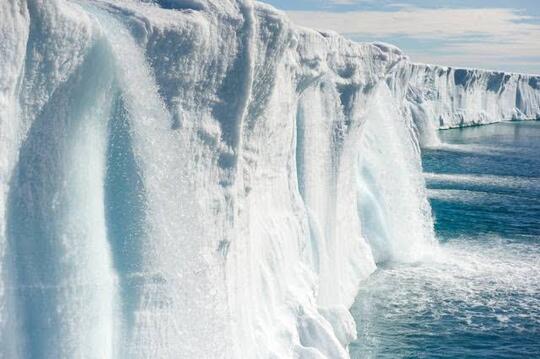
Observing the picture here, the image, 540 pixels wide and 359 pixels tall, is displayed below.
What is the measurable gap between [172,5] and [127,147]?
1528mm

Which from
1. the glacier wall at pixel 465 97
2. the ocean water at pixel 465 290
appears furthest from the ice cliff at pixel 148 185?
the glacier wall at pixel 465 97

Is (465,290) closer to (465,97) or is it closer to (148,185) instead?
(148,185)

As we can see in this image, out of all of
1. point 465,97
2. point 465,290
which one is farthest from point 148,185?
point 465,97

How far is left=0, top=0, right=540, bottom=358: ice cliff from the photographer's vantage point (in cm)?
570

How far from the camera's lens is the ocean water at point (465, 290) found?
499 inches

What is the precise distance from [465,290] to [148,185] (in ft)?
34.6

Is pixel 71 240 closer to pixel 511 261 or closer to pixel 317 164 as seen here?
pixel 317 164

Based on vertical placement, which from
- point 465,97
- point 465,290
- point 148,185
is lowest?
point 465,290

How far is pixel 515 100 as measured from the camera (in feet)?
249

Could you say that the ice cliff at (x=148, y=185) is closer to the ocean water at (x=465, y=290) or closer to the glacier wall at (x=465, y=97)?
the ocean water at (x=465, y=290)

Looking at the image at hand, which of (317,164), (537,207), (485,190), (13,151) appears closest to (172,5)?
(13,151)

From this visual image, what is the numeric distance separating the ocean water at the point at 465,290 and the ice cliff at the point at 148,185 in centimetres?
230

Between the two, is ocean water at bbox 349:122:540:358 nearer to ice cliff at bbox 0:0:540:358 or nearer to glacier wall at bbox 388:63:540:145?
ice cliff at bbox 0:0:540:358

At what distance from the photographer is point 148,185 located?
6.72 metres
